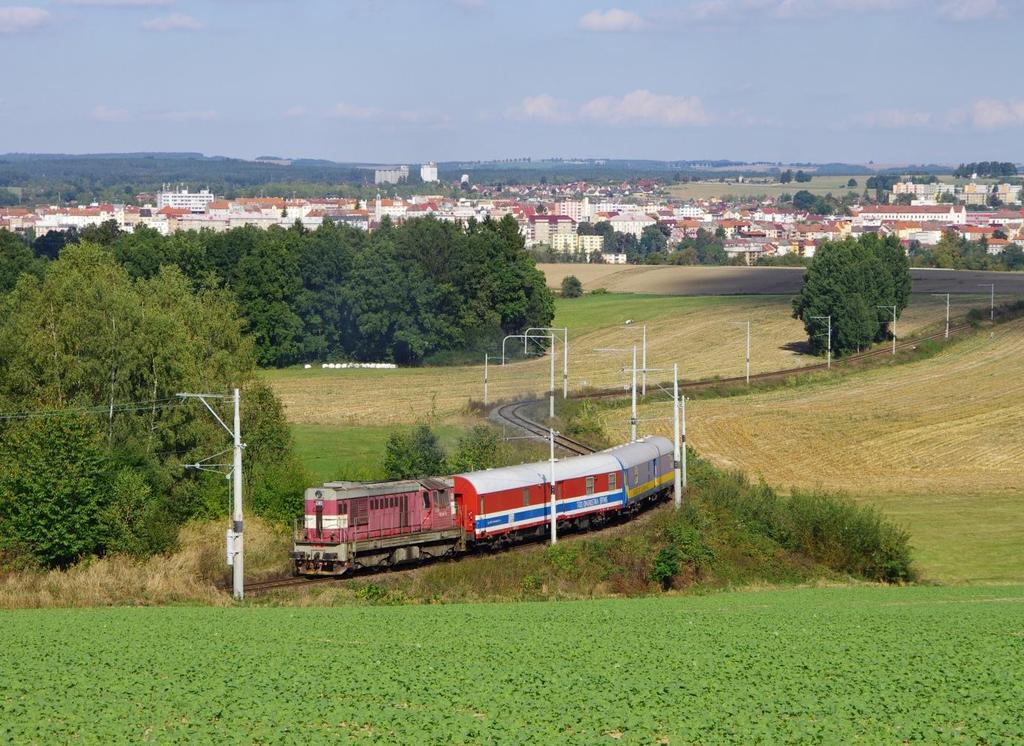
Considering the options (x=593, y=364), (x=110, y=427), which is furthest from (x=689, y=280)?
(x=110, y=427)

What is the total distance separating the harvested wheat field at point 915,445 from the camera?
55781mm

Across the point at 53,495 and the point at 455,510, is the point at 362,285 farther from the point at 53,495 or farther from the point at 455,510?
the point at 53,495

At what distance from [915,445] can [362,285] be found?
56.8 meters

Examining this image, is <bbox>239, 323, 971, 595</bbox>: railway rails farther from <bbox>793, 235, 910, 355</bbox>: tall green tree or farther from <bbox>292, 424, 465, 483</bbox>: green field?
<bbox>292, 424, 465, 483</bbox>: green field

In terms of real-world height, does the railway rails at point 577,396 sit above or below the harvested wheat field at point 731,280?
below

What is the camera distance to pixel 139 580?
39250 mm

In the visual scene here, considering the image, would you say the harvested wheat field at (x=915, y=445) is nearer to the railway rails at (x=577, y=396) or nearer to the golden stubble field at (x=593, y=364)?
the railway rails at (x=577, y=396)

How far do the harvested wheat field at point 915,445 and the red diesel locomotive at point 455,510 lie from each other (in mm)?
12437

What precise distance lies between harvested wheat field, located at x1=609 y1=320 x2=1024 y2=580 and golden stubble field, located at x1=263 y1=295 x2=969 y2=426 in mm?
9126

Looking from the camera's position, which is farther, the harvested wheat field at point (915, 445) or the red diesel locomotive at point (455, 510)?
the harvested wheat field at point (915, 445)

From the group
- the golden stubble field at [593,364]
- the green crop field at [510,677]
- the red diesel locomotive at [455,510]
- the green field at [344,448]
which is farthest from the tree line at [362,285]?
the green crop field at [510,677]

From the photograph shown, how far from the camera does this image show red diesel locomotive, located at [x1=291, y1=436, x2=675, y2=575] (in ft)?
136

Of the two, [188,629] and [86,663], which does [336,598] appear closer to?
[188,629]

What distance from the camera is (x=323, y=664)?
2548 cm
